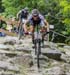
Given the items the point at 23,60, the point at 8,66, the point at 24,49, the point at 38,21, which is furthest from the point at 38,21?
the point at 24,49

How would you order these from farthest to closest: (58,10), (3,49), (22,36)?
(58,10) < (22,36) < (3,49)

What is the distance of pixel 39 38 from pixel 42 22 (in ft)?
2.12

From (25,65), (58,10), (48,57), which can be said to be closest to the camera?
(25,65)

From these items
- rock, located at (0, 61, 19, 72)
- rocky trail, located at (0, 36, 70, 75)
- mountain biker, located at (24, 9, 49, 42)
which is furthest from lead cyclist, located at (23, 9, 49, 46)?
rock, located at (0, 61, 19, 72)

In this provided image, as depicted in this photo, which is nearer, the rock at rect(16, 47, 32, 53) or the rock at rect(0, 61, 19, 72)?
the rock at rect(0, 61, 19, 72)

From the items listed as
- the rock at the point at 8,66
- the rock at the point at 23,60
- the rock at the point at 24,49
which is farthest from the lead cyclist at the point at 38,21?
the rock at the point at 24,49

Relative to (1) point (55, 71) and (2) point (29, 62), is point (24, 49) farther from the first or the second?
(1) point (55, 71)

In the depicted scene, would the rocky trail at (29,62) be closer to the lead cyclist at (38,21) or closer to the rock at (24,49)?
the rock at (24,49)

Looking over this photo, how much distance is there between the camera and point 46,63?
43.4 feet

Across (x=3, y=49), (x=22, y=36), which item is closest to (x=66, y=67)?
(x=3, y=49)

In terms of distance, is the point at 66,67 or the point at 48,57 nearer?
the point at 66,67

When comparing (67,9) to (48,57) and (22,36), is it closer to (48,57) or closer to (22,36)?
(22,36)

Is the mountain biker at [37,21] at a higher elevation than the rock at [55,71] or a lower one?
higher

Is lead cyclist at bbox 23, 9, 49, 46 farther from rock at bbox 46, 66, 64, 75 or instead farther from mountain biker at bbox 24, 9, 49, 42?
rock at bbox 46, 66, 64, 75
